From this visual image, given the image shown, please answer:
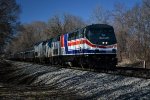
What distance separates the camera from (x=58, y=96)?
15.0m

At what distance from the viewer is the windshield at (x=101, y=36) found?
25922 millimetres

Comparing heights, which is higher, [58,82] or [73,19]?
[73,19]

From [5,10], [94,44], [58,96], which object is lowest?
[58,96]

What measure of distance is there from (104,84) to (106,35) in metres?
10.2

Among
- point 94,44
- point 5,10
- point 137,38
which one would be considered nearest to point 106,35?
point 94,44

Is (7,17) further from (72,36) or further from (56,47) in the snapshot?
(72,36)

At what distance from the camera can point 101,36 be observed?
26234 millimetres

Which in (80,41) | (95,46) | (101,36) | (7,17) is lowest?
(95,46)

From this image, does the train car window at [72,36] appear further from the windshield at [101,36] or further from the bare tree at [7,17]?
the bare tree at [7,17]

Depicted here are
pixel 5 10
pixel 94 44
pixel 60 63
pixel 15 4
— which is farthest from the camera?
pixel 15 4

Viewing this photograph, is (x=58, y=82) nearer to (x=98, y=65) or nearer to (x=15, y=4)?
(x=98, y=65)

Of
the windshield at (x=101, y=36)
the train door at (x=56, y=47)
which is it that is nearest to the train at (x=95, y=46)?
the windshield at (x=101, y=36)

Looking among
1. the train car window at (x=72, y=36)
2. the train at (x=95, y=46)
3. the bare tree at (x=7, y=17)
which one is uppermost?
the bare tree at (x=7, y=17)

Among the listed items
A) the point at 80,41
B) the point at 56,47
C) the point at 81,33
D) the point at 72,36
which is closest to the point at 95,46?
the point at 80,41
